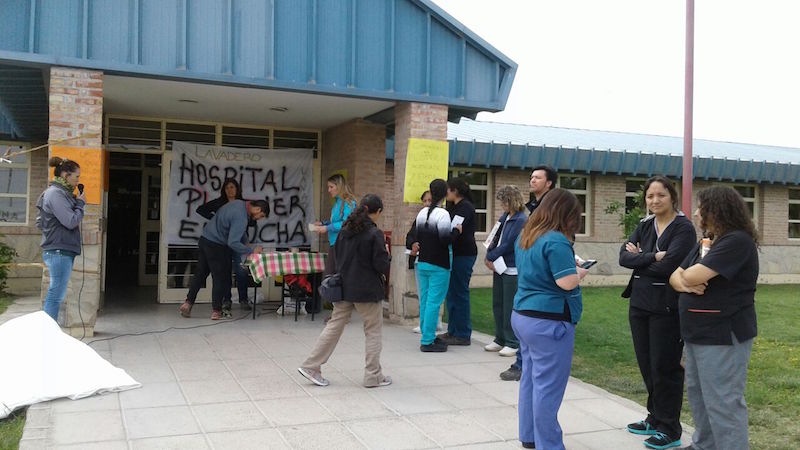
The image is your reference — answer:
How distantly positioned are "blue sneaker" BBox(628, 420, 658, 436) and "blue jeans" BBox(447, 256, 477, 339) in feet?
10.8

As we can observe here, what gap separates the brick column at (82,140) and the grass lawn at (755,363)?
532 centimetres

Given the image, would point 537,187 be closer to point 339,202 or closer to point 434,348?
point 434,348

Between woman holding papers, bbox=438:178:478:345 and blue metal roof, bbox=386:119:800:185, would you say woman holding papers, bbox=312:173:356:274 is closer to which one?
woman holding papers, bbox=438:178:478:345

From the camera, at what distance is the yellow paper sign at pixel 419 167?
32.1 feet

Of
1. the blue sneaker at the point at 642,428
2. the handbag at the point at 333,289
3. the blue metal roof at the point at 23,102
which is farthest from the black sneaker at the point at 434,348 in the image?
the blue metal roof at the point at 23,102

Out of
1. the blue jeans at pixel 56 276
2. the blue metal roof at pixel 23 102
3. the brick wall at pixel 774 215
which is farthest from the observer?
the brick wall at pixel 774 215

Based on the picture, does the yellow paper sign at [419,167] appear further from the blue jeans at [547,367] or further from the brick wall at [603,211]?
the brick wall at [603,211]

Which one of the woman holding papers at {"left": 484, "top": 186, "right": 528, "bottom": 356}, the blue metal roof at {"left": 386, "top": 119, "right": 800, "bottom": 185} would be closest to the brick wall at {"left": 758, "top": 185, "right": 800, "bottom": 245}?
the blue metal roof at {"left": 386, "top": 119, "right": 800, "bottom": 185}

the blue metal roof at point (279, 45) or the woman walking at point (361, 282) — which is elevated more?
the blue metal roof at point (279, 45)

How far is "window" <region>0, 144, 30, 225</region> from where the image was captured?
13.8 m

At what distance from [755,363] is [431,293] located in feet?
12.8

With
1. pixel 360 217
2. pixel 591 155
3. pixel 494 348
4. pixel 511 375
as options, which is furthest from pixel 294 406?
pixel 591 155

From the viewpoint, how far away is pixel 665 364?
4.91 metres

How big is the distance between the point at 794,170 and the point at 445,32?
Result: 15887 millimetres
